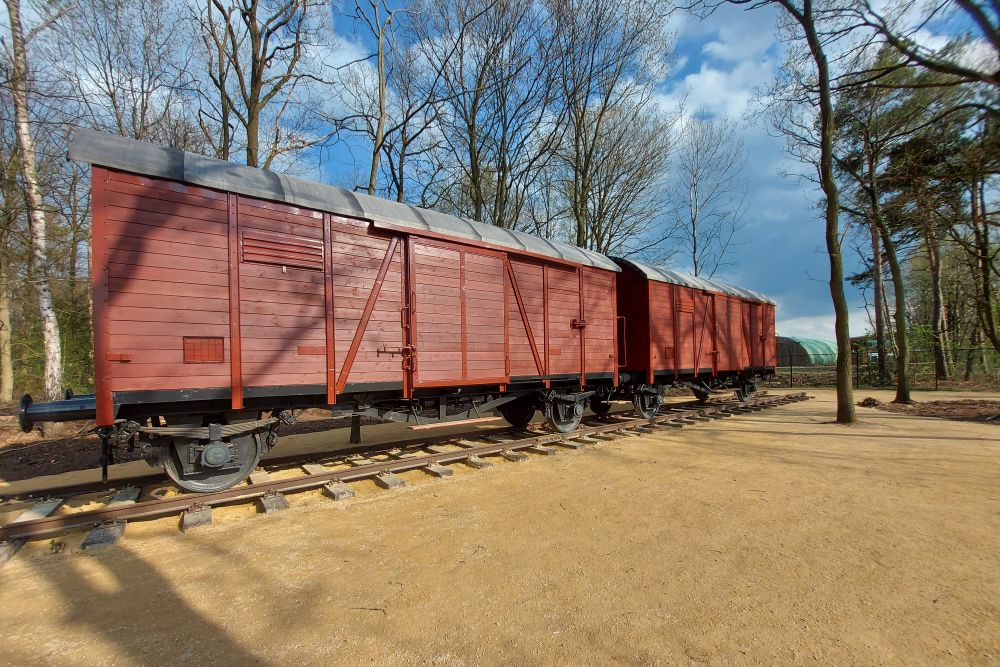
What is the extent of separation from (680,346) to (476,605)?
29.8 ft

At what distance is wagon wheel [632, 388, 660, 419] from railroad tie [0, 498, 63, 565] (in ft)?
30.7

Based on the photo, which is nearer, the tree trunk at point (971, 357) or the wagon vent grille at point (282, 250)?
the wagon vent grille at point (282, 250)

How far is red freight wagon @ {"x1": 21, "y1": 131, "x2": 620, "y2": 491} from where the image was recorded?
4.08 meters

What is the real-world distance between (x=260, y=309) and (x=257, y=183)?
1362 mm

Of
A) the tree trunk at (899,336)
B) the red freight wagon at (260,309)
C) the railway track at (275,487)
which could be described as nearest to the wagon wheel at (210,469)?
the red freight wagon at (260,309)

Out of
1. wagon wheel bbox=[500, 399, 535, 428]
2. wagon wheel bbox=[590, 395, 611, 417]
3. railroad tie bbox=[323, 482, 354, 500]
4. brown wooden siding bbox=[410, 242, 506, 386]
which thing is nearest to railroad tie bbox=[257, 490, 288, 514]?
railroad tie bbox=[323, 482, 354, 500]

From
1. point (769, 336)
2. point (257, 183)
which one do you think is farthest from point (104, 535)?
point (769, 336)

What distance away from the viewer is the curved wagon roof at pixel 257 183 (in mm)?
4043

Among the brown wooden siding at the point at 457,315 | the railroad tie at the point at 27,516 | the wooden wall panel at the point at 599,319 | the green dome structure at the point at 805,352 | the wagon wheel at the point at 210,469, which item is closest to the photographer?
the railroad tie at the point at 27,516

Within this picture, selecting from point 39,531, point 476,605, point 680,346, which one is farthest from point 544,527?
point 680,346

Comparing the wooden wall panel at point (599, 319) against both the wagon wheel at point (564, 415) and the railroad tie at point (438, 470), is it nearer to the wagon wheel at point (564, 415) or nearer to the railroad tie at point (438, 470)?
the wagon wheel at point (564, 415)

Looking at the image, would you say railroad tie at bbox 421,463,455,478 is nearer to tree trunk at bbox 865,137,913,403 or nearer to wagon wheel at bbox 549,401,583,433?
wagon wheel at bbox 549,401,583,433

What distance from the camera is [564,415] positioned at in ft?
27.7

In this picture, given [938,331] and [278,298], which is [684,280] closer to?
[278,298]
